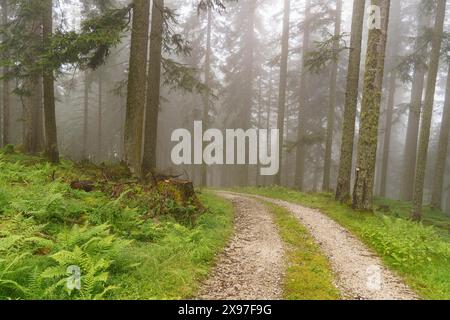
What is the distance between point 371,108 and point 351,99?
7.44 feet

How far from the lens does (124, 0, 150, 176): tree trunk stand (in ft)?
39.7

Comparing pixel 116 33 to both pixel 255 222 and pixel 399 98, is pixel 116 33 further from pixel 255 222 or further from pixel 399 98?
pixel 399 98

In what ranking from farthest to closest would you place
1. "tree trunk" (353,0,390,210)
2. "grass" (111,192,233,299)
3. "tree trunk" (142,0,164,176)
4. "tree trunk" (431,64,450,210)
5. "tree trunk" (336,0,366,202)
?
1. "tree trunk" (431,64,450,210)
2. "tree trunk" (336,0,366,202)
3. "tree trunk" (142,0,164,176)
4. "tree trunk" (353,0,390,210)
5. "grass" (111,192,233,299)

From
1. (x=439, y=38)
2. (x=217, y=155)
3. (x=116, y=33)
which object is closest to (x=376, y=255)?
(x=116, y=33)

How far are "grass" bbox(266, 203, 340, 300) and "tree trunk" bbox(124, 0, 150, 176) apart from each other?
5.63 meters

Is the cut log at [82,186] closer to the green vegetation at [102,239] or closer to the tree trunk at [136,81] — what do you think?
the green vegetation at [102,239]

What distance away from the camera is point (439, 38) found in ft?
55.9

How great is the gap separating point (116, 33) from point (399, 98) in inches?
1966

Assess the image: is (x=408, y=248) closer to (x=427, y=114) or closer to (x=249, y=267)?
(x=249, y=267)

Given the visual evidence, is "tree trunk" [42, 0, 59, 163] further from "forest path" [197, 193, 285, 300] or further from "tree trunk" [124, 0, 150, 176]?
"forest path" [197, 193, 285, 300]

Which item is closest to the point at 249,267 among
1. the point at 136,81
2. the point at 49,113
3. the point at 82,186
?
the point at 82,186

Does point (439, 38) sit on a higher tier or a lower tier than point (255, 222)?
higher

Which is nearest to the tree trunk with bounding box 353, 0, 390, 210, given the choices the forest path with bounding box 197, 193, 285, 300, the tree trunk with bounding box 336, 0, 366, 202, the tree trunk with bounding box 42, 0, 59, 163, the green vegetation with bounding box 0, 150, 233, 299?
the tree trunk with bounding box 336, 0, 366, 202

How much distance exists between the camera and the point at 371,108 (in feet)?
41.1
